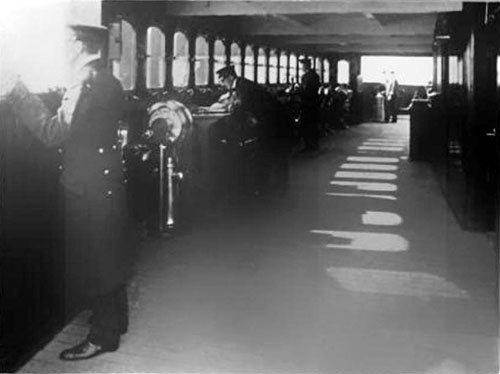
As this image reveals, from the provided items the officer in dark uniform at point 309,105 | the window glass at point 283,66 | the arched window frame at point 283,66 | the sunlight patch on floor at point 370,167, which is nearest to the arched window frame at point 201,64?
the arched window frame at point 283,66

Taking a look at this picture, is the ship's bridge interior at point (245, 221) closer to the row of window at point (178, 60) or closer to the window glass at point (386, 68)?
the row of window at point (178, 60)

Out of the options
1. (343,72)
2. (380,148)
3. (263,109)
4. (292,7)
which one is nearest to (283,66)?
(292,7)

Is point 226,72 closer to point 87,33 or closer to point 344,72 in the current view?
point 87,33

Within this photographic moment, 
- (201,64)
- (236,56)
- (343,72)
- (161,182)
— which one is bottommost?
(161,182)

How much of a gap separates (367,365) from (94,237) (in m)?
1.23

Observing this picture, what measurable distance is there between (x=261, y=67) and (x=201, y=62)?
1.07 metres

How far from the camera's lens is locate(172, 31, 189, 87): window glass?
5902 millimetres

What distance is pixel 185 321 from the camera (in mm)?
3410

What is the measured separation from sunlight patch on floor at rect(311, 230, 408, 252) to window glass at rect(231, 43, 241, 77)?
1.88 metres

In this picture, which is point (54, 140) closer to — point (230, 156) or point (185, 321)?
point (185, 321)

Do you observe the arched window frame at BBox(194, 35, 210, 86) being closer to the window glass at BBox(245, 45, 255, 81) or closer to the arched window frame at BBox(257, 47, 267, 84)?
the window glass at BBox(245, 45, 255, 81)

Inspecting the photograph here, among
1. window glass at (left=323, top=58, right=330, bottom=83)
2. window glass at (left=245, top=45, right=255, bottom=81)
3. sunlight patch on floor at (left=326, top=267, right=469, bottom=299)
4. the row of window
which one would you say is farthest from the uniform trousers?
window glass at (left=323, top=58, right=330, bottom=83)

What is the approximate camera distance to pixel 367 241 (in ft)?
16.8

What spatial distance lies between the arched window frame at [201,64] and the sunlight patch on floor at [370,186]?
2.22 m
